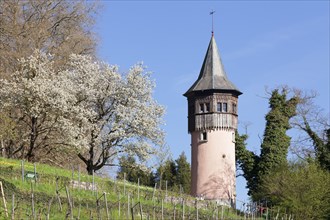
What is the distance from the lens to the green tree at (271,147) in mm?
44781

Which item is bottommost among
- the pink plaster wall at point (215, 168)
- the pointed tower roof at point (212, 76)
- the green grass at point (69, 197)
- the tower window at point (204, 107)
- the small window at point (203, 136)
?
the green grass at point (69, 197)

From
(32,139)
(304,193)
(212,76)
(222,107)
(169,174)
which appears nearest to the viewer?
(304,193)

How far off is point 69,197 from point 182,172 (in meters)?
42.5

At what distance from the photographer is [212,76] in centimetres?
4678

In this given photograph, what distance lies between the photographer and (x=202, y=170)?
44531 millimetres

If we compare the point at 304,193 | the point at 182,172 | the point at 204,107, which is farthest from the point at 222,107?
the point at 182,172

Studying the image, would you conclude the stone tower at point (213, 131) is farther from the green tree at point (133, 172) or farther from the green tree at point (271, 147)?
the green tree at point (133, 172)

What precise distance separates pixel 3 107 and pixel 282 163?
16.7m

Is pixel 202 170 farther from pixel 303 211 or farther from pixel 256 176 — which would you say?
pixel 303 211

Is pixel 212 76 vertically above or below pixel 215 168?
above

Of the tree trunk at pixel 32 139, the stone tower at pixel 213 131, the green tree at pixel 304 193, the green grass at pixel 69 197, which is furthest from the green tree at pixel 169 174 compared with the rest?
the tree trunk at pixel 32 139

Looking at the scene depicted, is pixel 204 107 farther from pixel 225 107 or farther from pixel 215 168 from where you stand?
pixel 215 168

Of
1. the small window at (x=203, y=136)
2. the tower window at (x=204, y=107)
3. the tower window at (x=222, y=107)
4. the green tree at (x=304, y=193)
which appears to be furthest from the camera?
the tower window at (x=204, y=107)

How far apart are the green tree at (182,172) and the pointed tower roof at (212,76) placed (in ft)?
61.0
